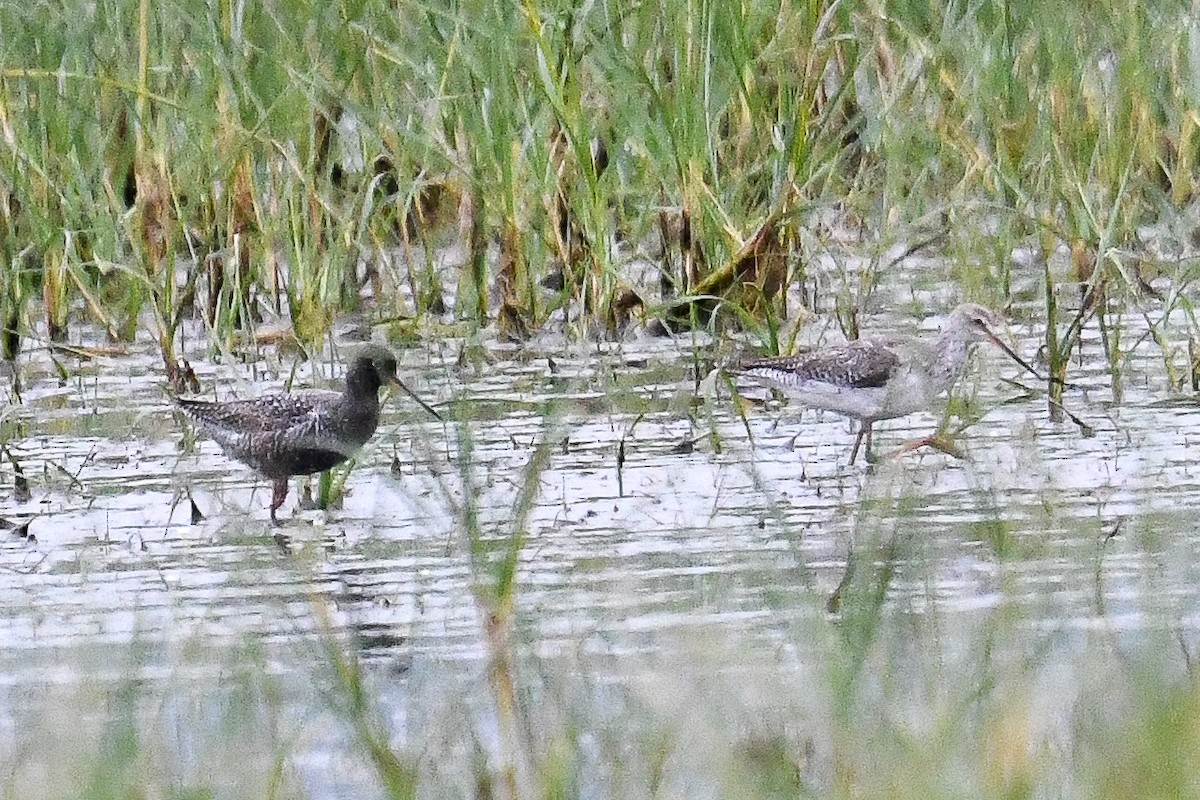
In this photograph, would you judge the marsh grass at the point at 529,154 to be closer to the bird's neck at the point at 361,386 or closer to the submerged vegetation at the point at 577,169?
the submerged vegetation at the point at 577,169

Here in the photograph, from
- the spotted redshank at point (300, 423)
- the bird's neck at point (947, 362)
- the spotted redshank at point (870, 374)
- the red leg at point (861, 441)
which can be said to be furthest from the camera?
the bird's neck at point (947, 362)

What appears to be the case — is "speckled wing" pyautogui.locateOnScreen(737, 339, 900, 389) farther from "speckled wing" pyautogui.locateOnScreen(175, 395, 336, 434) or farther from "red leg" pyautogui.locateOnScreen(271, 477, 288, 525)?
"red leg" pyautogui.locateOnScreen(271, 477, 288, 525)

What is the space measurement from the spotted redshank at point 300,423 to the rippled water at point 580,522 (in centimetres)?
11

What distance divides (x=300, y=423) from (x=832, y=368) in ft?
4.30

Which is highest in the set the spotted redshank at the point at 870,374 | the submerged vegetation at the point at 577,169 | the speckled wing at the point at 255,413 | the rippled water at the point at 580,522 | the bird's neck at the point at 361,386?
the submerged vegetation at the point at 577,169

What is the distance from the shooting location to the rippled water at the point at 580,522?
4.40 m

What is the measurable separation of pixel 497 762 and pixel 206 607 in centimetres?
124

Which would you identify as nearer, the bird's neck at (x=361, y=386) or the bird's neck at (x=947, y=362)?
the bird's neck at (x=361, y=386)

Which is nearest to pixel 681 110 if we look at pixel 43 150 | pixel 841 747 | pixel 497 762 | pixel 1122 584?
pixel 43 150

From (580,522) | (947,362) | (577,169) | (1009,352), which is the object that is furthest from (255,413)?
(1009,352)

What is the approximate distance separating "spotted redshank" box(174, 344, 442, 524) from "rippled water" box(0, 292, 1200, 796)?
11cm

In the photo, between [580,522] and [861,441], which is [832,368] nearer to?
[861,441]

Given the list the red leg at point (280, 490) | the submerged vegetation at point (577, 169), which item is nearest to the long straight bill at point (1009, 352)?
the submerged vegetation at point (577, 169)

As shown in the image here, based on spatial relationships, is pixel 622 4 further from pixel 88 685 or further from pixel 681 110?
pixel 88 685
